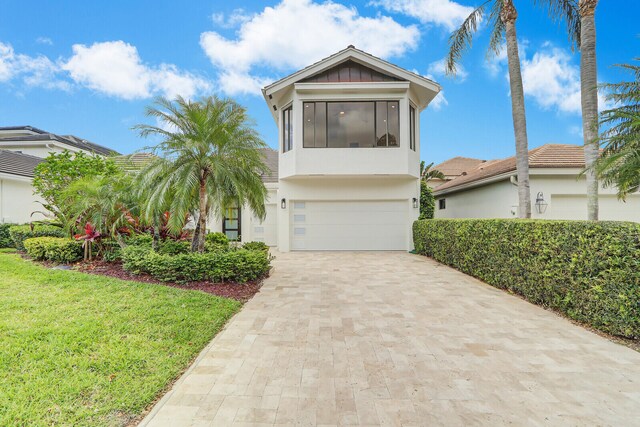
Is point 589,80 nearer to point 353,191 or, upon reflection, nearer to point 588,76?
point 588,76

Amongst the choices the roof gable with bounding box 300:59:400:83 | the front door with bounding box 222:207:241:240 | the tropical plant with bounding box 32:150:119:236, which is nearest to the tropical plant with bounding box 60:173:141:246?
the tropical plant with bounding box 32:150:119:236

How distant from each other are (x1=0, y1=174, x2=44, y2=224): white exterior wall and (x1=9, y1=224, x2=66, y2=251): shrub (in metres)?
2.93

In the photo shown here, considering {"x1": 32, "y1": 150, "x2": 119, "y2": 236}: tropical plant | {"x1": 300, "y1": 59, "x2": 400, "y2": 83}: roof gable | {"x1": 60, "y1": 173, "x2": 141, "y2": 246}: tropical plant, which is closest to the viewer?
{"x1": 60, "y1": 173, "x2": 141, "y2": 246}: tropical plant

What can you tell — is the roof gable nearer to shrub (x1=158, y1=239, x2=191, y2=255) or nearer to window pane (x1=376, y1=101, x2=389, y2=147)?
window pane (x1=376, y1=101, x2=389, y2=147)

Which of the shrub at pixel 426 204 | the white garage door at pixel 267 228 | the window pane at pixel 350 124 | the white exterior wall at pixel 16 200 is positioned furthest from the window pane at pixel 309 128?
the white exterior wall at pixel 16 200

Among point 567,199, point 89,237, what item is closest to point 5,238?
point 89,237

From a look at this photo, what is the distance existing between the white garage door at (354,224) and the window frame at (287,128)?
2.44 meters

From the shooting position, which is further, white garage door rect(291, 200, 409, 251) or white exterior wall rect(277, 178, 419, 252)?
white garage door rect(291, 200, 409, 251)

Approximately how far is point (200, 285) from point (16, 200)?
13.3 m

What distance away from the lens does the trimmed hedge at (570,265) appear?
3.81m

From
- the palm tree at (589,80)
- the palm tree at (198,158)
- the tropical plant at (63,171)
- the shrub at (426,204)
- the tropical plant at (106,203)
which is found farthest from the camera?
the shrub at (426,204)

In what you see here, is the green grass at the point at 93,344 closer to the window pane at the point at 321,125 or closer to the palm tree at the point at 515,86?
the window pane at the point at 321,125

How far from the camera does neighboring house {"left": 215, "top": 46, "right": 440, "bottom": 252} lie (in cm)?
1121

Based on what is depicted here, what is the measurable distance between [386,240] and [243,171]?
7546 millimetres
